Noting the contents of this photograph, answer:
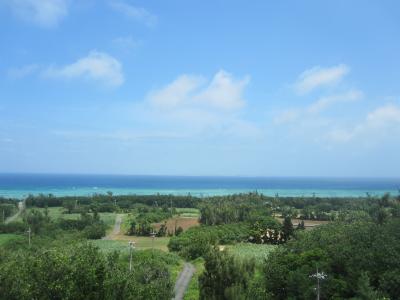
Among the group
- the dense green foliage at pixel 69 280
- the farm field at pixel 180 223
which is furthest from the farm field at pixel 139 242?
the dense green foliage at pixel 69 280

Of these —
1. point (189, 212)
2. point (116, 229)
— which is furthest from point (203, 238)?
point (189, 212)

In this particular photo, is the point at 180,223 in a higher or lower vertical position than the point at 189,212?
lower

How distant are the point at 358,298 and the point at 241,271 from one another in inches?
296

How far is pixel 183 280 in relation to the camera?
45.1m

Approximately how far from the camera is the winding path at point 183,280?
3939 cm

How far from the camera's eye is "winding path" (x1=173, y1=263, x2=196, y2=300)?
129 feet

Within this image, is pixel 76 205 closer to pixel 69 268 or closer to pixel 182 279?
pixel 182 279

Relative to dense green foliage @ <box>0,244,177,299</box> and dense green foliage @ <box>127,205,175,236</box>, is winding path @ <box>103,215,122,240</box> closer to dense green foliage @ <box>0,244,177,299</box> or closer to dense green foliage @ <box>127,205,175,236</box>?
dense green foliage @ <box>127,205,175,236</box>

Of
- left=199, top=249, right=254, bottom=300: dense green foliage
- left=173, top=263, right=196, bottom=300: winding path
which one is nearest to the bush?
left=173, top=263, right=196, bottom=300: winding path

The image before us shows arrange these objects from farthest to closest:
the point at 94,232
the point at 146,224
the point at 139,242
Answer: the point at 146,224 < the point at 94,232 < the point at 139,242

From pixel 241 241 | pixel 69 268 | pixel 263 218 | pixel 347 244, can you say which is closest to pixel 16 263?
pixel 69 268

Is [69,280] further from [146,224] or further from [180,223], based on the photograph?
[180,223]

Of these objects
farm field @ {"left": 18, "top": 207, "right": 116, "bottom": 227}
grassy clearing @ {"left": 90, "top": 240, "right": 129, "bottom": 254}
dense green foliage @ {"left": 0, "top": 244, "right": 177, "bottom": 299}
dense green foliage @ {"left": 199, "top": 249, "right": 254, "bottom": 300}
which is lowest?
grassy clearing @ {"left": 90, "top": 240, "right": 129, "bottom": 254}

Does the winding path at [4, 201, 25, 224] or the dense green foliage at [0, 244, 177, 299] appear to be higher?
the dense green foliage at [0, 244, 177, 299]
